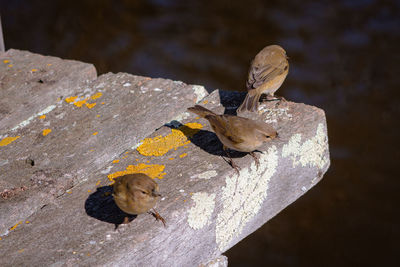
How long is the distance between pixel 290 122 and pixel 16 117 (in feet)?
5.26

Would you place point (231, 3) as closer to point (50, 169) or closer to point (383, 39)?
point (383, 39)

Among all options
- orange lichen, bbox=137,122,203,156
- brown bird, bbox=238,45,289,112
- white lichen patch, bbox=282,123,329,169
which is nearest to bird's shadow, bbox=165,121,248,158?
orange lichen, bbox=137,122,203,156

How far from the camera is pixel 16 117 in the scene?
3.02m

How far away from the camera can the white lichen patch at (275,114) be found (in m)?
2.97

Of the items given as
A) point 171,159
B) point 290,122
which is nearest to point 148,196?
point 171,159

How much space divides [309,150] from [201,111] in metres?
0.64

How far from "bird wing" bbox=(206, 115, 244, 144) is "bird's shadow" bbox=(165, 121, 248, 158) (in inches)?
3.6

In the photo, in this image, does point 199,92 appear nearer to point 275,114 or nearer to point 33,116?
point 275,114

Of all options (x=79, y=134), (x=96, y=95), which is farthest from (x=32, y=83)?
(x=79, y=134)

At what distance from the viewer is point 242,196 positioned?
254 centimetres

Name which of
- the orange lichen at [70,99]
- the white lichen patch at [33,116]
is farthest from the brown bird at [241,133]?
the white lichen patch at [33,116]

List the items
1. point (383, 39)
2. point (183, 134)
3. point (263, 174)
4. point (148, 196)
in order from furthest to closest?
point (383, 39)
point (183, 134)
point (263, 174)
point (148, 196)

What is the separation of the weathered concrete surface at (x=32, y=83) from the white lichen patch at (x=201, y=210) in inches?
51.4

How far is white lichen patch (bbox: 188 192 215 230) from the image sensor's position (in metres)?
2.30
